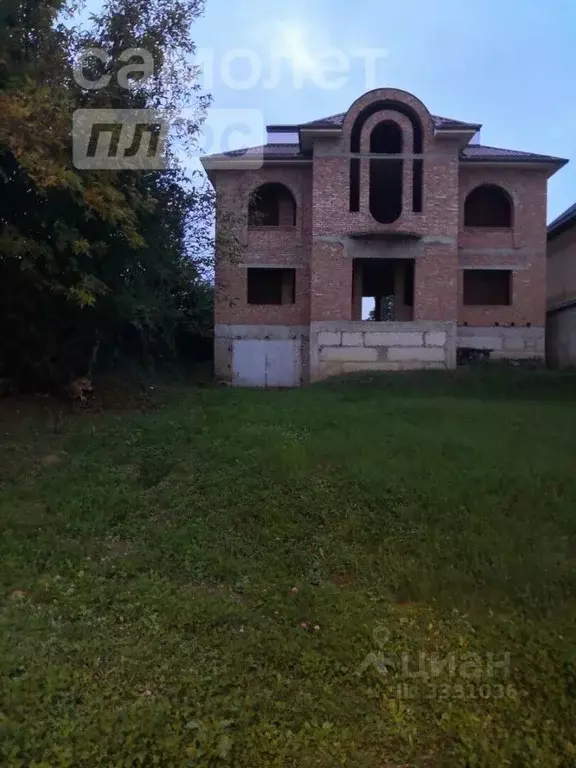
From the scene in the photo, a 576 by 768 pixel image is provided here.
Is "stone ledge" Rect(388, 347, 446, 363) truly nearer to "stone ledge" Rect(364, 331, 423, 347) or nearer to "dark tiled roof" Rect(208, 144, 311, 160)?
"stone ledge" Rect(364, 331, 423, 347)

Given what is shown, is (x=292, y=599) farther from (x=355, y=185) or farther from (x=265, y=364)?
(x=355, y=185)

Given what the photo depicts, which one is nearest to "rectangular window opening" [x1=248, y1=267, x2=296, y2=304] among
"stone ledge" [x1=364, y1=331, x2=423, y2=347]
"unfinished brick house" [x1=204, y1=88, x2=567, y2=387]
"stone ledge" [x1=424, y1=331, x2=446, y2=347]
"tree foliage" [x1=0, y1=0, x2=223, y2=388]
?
"unfinished brick house" [x1=204, y1=88, x2=567, y2=387]

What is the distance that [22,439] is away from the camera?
28.0ft

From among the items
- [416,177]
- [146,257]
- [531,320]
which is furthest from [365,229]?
[146,257]

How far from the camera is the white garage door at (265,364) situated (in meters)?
18.4

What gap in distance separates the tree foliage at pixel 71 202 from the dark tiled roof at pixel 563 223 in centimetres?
1212

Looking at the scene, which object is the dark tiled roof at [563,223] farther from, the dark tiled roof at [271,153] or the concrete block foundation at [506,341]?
the dark tiled roof at [271,153]

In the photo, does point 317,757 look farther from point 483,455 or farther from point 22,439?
point 22,439

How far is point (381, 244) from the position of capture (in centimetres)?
1736

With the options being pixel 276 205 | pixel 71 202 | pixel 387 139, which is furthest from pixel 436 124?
pixel 71 202

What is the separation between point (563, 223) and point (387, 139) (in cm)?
617

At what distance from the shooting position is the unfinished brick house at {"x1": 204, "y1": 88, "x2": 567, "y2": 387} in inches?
671

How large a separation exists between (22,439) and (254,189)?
11.7 m

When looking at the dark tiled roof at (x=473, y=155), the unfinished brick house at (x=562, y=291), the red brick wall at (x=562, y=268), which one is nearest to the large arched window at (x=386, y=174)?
the dark tiled roof at (x=473, y=155)
